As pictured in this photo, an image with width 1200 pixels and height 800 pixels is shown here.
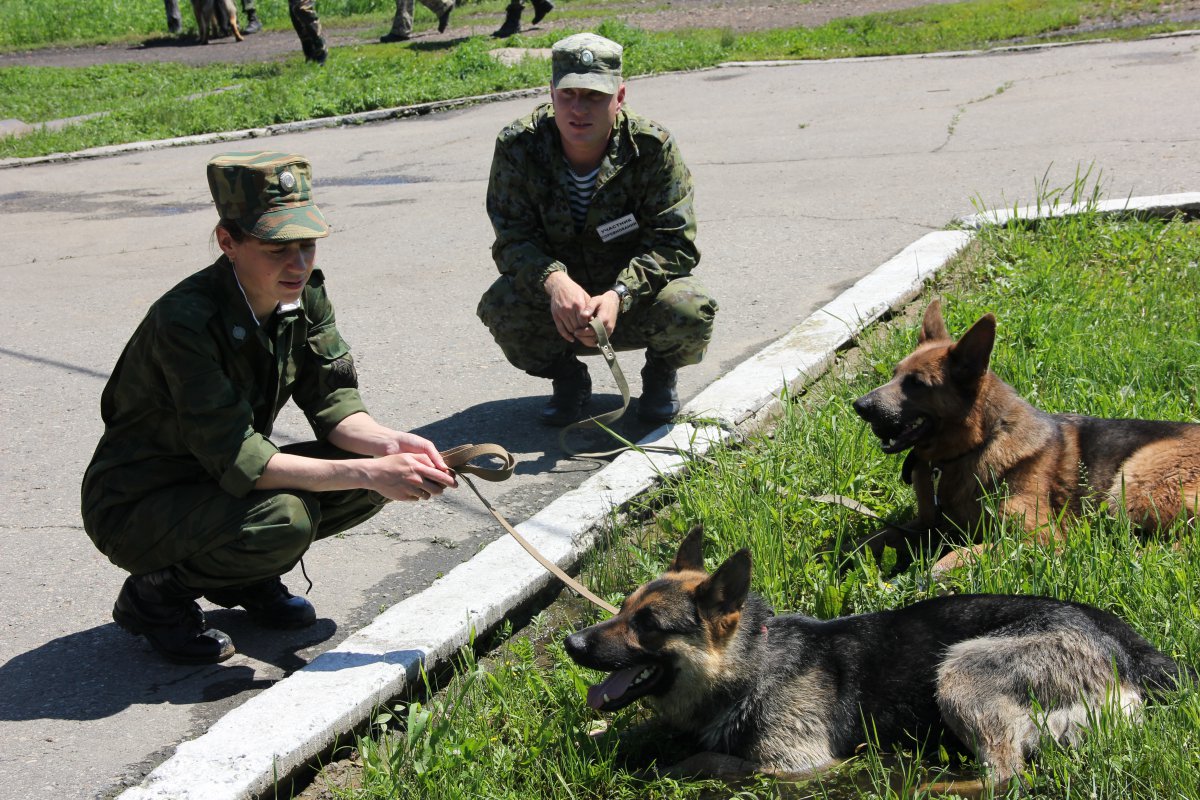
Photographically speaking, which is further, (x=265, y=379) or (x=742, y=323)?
(x=742, y=323)

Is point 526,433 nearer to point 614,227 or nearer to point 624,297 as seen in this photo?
point 624,297

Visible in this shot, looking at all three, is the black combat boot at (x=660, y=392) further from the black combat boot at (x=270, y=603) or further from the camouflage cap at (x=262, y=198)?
the camouflage cap at (x=262, y=198)

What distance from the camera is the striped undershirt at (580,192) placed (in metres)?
5.53

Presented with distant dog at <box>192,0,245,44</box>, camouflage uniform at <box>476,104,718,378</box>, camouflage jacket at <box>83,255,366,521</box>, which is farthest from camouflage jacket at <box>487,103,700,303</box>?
distant dog at <box>192,0,245,44</box>

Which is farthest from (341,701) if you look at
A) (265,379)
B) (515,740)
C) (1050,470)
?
(1050,470)

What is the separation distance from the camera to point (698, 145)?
12109 millimetres

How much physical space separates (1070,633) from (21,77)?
22265 millimetres

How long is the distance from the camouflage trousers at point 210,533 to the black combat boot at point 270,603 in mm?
228

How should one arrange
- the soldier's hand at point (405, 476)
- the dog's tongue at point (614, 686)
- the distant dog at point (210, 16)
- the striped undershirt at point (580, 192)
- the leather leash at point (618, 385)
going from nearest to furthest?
the dog's tongue at point (614, 686), the soldier's hand at point (405, 476), the leather leash at point (618, 385), the striped undershirt at point (580, 192), the distant dog at point (210, 16)

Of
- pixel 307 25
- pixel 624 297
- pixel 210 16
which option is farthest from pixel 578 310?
pixel 210 16

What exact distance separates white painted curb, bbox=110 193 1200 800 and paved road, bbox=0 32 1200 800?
0.86 ft

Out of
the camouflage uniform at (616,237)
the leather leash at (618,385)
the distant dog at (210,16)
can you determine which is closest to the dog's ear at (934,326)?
the camouflage uniform at (616,237)

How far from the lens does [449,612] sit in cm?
391

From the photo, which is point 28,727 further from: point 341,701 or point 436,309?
point 436,309
